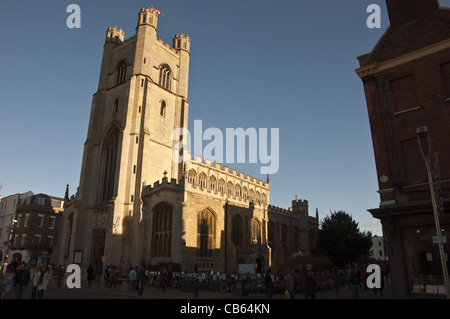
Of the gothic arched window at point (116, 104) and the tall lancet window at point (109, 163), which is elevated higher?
the gothic arched window at point (116, 104)

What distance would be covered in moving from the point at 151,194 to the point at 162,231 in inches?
156

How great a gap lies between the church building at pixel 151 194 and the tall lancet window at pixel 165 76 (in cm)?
13

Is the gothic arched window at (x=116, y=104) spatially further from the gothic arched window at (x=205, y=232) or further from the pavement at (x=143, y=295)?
the pavement at (x=143, y=295)

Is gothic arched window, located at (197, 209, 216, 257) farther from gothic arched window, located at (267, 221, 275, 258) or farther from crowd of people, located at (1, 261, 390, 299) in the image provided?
gothic arched window, located at (267, 221, 275, 258)

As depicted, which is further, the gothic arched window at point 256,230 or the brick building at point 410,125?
the gothic arched window at point 256,230

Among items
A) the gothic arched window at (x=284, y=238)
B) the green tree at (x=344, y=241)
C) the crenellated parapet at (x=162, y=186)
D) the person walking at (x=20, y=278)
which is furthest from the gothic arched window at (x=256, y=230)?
the person walking at (x=20, y=278)

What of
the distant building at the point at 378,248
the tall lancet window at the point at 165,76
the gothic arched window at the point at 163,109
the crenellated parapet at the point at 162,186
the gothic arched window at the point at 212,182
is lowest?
the distant building at the point at 378,248

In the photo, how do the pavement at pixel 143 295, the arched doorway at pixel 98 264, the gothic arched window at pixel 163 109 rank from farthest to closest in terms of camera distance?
the gothic arched window at pixel 163 109
the arched doorway at pixel 98 264
the pavement at pixel 143 295

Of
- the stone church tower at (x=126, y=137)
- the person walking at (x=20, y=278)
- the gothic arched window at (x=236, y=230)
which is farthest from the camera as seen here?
the gothic arched window at (x=236, y=230)

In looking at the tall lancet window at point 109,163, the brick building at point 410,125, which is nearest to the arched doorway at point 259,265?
the tall lancet window at point 109,163

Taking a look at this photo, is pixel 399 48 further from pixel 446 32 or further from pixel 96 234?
pixel 96 234

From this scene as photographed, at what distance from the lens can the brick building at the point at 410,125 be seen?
15453 millimetres

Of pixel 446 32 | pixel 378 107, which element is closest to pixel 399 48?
pixel 446 32

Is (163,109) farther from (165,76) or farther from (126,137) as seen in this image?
(126,137)
